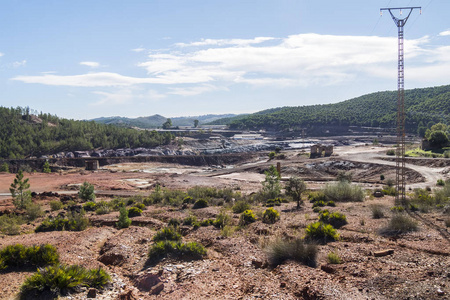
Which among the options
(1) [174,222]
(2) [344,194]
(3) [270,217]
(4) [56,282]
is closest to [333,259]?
(3) [270,217]

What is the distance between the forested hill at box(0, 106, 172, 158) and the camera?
74438 millimetres

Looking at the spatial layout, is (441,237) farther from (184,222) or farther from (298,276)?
(184,222)

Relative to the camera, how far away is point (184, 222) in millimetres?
17328

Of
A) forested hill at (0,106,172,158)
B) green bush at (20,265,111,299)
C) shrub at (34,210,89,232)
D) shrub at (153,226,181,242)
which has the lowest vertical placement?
shrub at (34,210,89,232)

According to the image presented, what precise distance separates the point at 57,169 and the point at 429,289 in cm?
6349

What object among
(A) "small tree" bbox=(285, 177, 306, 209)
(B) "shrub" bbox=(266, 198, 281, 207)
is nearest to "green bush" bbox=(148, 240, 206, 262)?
(B) "shrub" bbox=(266, 198, 281, 207)

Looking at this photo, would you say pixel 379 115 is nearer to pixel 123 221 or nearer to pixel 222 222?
pixel 222 222

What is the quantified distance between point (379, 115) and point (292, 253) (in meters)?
140

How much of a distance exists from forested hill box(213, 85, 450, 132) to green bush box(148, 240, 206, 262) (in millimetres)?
108206

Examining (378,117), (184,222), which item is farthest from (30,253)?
(378,117)

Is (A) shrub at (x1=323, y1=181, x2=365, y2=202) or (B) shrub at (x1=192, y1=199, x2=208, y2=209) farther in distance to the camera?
(A) shrub at (x1=323, y1=181, x2=365, y2=202)

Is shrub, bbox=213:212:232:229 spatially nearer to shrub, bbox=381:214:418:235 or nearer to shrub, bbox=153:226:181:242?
shrub, bbox=153:226:181:242

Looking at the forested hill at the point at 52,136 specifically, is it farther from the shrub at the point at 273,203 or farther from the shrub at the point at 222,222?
the shrub at the point at 222,222

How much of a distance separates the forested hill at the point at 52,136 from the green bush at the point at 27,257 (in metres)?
68.2
